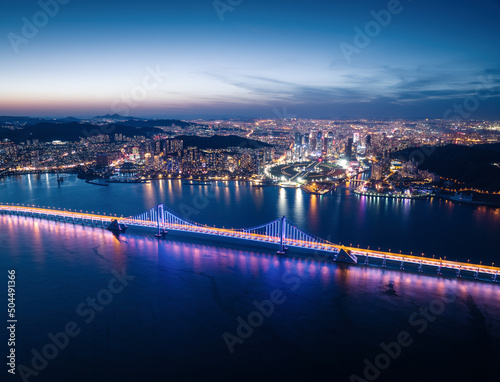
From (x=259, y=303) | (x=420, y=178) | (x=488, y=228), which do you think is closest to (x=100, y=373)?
(x=259, y=303)

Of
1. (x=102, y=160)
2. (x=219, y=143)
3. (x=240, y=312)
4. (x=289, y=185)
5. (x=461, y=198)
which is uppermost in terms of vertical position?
(x=219, y=143)

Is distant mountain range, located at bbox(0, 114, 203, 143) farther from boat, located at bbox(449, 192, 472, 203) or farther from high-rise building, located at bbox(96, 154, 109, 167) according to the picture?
boat, located at bbox(449, 192, 472, 203)

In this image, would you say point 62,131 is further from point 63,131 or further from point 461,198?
point 461,198

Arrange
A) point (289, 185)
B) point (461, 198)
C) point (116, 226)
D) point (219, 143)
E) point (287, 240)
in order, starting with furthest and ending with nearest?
point (219, 143)
point (289, 185)
point (461, 198)
point (116, 226)
point (287, 240)

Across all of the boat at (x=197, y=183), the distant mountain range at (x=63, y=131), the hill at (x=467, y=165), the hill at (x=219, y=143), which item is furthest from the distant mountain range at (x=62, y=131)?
the hill at (x=467, y=165)

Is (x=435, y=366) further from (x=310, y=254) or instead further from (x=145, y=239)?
(x=145, y=239)

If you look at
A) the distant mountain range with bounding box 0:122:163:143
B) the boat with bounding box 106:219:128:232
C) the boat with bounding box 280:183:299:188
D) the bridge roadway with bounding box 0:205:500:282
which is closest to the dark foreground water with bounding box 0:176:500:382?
the bridge roadway with bounding box 0:205:500:282

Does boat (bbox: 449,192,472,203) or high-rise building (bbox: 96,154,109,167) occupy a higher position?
high-rise building (bbox: 96,154,109,167)

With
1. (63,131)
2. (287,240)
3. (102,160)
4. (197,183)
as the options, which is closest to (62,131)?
(63,131)
